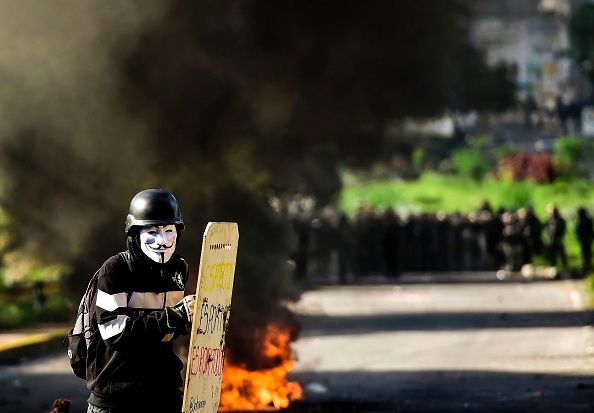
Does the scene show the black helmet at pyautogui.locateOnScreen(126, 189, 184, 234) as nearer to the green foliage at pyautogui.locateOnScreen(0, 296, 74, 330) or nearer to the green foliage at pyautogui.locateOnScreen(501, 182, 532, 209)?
the green foliage at pyautogui.locateOnScreen(0, 296, 74, 330)

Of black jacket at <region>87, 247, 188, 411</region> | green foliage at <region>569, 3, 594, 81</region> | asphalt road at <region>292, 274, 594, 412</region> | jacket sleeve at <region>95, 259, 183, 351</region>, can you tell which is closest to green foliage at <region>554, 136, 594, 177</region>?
green foliage at <region>569, 3, 594, 81</region>

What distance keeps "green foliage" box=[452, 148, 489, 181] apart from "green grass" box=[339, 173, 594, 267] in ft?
0.72

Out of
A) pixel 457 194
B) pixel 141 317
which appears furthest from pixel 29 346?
pixel 457 194

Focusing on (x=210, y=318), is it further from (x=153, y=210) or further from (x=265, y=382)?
(x=265, y=382)

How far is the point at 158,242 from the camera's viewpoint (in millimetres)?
6344

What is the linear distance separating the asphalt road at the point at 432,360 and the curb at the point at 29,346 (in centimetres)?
34

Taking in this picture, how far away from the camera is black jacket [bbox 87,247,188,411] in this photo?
20.7ft

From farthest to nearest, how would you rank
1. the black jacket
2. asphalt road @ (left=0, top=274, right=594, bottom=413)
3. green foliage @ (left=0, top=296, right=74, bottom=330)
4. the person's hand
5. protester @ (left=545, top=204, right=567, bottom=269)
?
protester @ (left=545, top=204, right=567, bottom=269), green foliage @ (left=0, top=296, right=74, bottom=330), asphalt road @ (left=0, top=274, right=594, bottom=413), the black jacket, the person's hand

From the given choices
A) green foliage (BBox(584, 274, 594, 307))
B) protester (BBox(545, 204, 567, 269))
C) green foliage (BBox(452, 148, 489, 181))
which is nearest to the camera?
green foliage (BBox(584, 274, 594, 307))

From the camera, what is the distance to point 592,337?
1867 cm

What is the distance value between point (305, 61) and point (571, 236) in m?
22.8

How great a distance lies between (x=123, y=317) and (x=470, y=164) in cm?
4565

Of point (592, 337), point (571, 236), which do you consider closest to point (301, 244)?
point (571, 236)

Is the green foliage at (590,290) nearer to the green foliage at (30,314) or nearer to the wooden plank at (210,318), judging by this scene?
the green foliage at (30,314)
